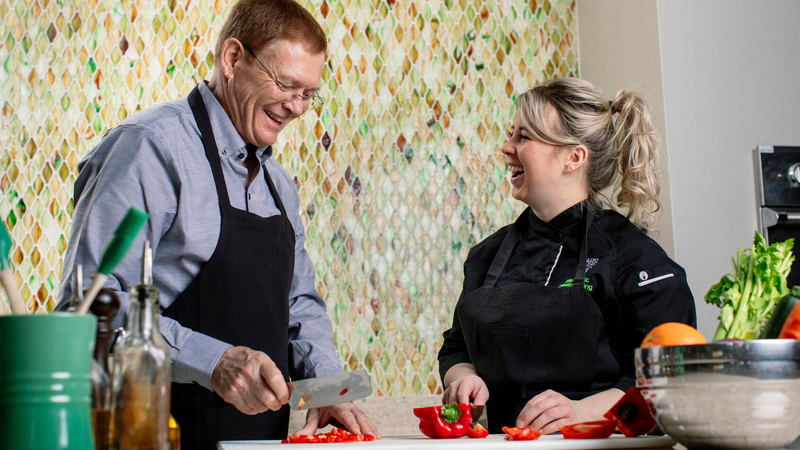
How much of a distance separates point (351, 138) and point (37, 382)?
243 centimetres

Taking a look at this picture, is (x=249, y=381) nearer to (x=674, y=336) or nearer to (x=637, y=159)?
(x=674, y=336)

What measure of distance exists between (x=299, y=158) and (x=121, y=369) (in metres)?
2.29

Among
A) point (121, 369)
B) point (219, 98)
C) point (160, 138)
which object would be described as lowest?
point (121, 369)

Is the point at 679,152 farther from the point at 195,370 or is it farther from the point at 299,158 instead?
the point at 195,370

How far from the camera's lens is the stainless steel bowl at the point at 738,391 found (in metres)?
0.77

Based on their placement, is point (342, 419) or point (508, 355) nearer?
point (342, 419)

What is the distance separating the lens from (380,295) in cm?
286

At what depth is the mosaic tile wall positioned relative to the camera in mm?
2803

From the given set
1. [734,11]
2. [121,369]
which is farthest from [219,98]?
[734,11]

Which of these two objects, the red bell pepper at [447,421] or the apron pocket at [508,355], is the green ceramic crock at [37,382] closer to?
the red bell pepper at [447,421]

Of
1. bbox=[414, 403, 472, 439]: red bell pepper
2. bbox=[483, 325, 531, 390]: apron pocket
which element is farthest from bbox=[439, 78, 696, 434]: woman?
bbox=[414, 403, 472, 439]: red bell pepper

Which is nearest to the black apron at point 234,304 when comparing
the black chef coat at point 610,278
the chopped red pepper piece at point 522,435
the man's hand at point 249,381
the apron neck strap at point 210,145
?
the apron neck strap at point 210,145

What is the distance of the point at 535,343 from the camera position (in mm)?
1574

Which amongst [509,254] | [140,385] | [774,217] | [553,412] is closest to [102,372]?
[140,385]
